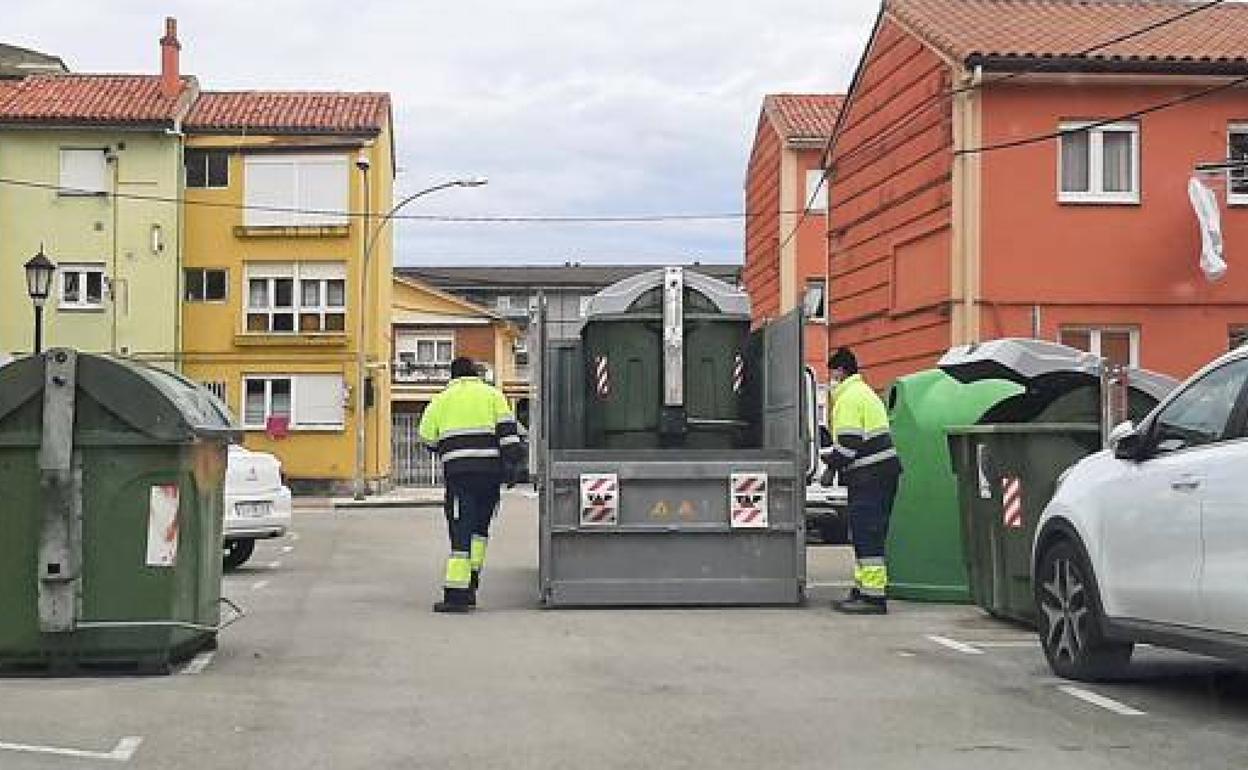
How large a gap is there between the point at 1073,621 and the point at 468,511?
5.28 meters

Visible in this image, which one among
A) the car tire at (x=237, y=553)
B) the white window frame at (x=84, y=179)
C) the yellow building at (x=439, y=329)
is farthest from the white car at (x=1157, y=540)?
the yellow building at (x=439, y=329)

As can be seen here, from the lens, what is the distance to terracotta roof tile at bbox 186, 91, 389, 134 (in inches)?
1670

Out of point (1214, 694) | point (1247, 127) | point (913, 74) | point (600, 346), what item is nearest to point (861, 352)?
point (913, 74)

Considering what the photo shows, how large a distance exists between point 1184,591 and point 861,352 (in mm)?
21021

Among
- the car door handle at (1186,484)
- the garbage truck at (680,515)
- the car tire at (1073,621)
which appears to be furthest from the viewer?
the garbage truck at (680,515)

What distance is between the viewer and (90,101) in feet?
137

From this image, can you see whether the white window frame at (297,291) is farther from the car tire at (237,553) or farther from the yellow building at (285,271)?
the car tire at (237,553)

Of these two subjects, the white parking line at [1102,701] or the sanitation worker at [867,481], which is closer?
the white parking line at [1102,701]

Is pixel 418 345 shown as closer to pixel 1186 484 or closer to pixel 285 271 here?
pixel 285 271

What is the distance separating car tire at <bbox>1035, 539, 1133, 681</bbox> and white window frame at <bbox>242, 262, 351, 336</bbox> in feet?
114

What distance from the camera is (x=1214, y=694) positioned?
876 centimetres

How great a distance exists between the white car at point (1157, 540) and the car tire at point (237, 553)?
10.3 metres

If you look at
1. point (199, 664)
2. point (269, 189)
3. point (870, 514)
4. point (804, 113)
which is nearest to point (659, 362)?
point (870, 514)

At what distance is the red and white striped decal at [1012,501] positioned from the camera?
11047mm
